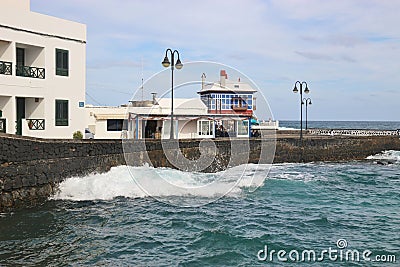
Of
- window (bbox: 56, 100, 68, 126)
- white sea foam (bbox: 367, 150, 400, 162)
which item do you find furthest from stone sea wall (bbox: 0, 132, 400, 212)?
window (bbox: 56, 100, 68, 126)

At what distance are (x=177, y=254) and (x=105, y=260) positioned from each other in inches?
66.1

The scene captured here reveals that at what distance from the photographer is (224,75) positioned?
42.3 metres

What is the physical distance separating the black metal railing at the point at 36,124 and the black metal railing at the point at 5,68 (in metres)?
2.53

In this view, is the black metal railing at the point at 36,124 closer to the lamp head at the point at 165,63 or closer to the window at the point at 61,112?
the window at the point at 61,112

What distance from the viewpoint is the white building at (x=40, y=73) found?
2095 centimetres

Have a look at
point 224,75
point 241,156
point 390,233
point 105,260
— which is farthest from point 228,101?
point 105,260

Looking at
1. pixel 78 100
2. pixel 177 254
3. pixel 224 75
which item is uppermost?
pixel 224 75

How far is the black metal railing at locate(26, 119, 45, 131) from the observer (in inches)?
869

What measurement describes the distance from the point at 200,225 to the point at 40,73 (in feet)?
42.3

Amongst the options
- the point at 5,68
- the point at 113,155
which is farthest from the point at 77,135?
the point at 5,68

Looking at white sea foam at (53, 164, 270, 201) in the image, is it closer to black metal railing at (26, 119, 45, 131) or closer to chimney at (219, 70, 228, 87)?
black metal railing at (26, 119, 45, 131)

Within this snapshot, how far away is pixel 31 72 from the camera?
865 inches

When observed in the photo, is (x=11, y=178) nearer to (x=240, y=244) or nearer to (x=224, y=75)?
(x=240, y=244)

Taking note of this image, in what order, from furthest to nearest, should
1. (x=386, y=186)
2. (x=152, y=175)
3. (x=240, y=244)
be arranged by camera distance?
1. (x=386, y=186)
2. (x=152, y=175)
3. (x=240, y=244)
